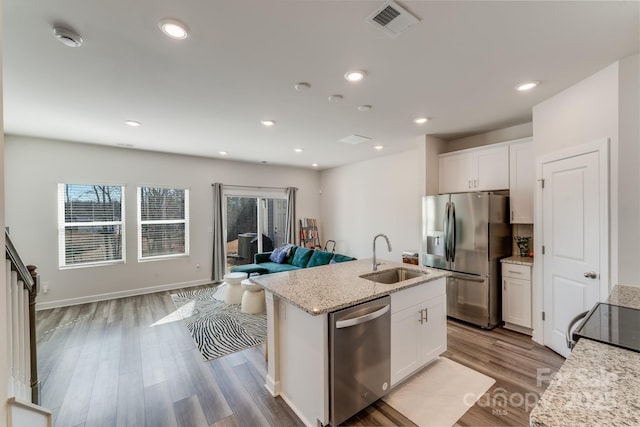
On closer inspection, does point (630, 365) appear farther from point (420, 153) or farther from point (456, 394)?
point (420, 153)

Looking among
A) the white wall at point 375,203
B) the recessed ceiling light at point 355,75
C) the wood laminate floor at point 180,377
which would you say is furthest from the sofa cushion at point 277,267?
the recessed ceiling light at point 355,75

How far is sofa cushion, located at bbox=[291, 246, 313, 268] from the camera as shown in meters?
5.15

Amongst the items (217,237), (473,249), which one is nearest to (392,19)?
(473,249)

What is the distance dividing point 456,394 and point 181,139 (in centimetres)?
486

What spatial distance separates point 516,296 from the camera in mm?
3279

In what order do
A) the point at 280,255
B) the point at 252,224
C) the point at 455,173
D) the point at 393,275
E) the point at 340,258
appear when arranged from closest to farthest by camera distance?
the point at 393,275 → the point at 455,173 → the point at 340,258 → the point at 280,255 → the point at 252,224

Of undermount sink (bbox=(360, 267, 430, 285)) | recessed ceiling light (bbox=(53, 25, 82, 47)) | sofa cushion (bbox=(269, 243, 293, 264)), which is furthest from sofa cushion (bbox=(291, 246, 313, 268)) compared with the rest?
recessed ceiling light (bbox=(53, 25, 82, 47))

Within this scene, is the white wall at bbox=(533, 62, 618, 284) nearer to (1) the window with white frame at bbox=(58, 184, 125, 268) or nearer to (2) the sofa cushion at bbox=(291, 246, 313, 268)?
(2) the sofa cushion at bbox=(291, 246, 313, 268)

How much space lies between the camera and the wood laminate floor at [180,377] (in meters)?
1.98

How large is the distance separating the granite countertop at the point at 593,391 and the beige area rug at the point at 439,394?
127 cm

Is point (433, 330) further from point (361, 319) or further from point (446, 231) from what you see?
point (446, 231)

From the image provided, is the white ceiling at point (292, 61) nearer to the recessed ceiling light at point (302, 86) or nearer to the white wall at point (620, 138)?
the recessed ceiling light at point (302, 86)

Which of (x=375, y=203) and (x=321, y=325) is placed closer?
(x=321, y=325)

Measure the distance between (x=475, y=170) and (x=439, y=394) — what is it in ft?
9.88
